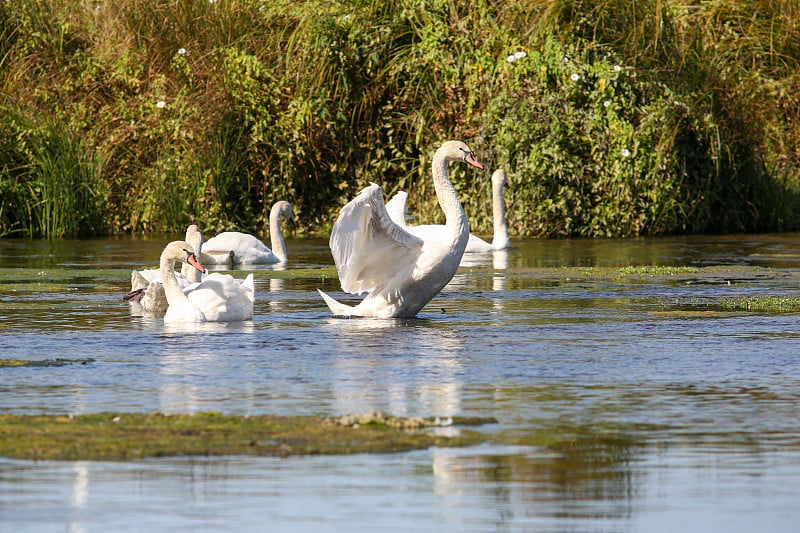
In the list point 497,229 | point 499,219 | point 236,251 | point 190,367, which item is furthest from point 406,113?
point 190,367

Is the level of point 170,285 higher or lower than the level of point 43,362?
higher

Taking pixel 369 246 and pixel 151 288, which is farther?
pixel 151 288

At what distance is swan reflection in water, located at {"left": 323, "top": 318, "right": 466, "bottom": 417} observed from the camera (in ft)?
21.4

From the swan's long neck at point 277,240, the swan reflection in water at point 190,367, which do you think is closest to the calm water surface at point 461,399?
the swan reflection in water at point 190,367

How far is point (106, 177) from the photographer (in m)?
22.1

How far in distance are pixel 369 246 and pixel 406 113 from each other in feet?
39.7

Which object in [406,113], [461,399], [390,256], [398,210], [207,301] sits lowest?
[461,399]

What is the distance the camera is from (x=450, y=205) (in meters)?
10.5

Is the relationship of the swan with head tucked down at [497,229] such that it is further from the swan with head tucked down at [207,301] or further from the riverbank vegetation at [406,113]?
the swan with head tucked down at [207,301]

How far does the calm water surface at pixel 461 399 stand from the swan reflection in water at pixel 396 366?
0.09ft

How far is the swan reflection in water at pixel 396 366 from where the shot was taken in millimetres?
6512

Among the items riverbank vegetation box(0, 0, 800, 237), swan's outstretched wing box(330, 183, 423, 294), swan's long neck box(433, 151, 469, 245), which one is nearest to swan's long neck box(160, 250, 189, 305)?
swan's outstretched wing box(330, 183, 423, 294)

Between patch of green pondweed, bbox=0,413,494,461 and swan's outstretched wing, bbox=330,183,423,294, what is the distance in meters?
3.96

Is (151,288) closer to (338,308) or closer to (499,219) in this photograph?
(338,308)
